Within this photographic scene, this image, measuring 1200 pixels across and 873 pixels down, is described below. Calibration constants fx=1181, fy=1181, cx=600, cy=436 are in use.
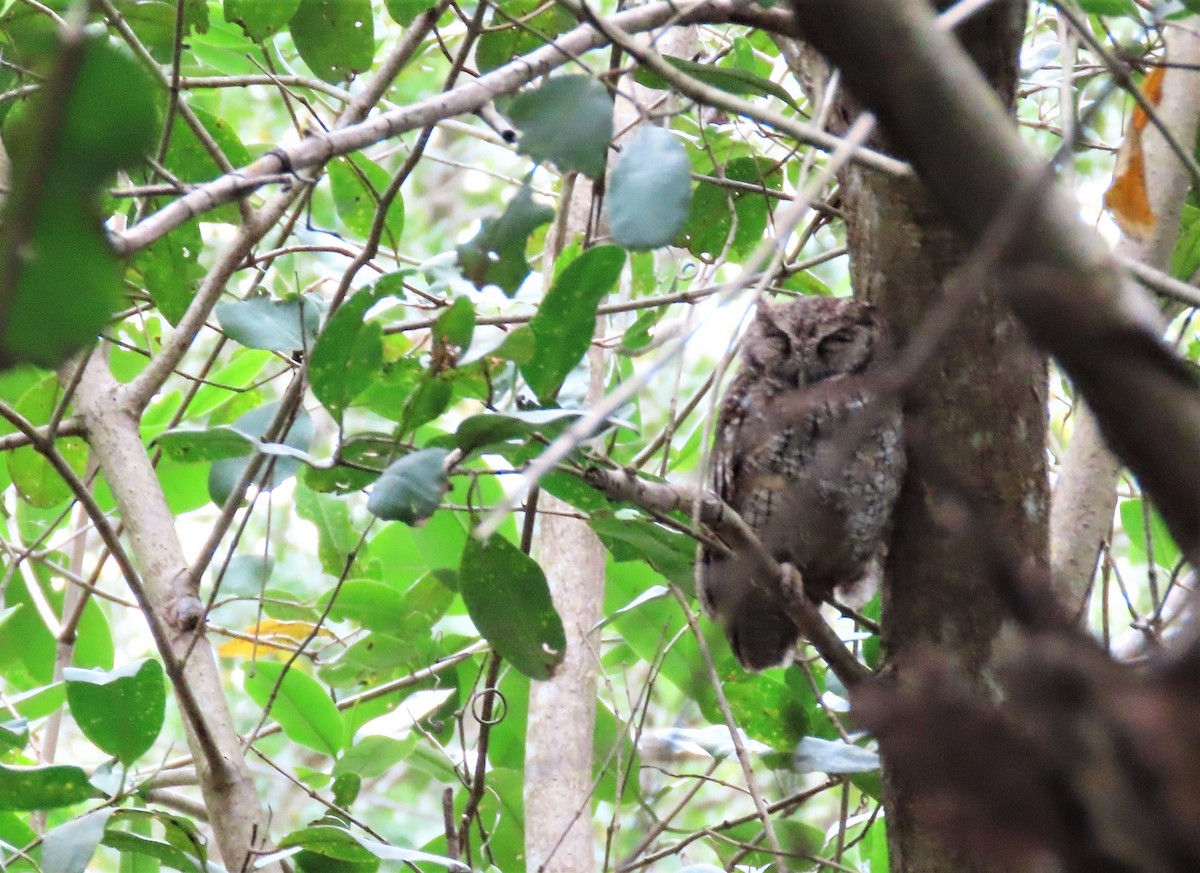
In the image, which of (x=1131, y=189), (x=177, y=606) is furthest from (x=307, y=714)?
(x=1131, y=189)

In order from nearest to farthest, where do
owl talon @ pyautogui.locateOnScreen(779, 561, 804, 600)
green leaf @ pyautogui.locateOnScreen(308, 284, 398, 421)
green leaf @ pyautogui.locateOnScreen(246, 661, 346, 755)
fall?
green leaf @ pyautogui.locateOnScreen(308, 284, 398, 421) → owl talon @ pyautogui.locateOnScreen(779, 561, 804, 600) → green leaf @ pyautogui.locateOnScreen(246, 661, 346, 755)

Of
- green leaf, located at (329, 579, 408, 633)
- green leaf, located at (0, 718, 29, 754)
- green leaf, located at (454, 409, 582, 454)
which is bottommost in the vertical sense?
green leaf, located at (0, 718, 29, 754)

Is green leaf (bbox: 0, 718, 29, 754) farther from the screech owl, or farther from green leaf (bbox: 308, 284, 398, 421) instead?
the screech owl

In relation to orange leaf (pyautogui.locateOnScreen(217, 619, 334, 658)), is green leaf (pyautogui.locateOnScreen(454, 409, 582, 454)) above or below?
below

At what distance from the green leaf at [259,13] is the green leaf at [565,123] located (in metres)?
0.73

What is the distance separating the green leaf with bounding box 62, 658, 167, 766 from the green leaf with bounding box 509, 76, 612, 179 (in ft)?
2.52

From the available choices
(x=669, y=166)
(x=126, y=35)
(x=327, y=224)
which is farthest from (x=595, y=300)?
(x=327, y=224)

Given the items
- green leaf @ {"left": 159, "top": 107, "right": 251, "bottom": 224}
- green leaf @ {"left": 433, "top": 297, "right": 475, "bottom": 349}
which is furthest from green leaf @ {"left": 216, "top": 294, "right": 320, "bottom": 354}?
green leaf @ {"left": 159, "top": 107, "right": 251, "bottom": 224}

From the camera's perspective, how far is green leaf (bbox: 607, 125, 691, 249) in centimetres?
107

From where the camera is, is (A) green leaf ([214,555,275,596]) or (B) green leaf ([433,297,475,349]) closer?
(B) green leaf ([433,297,475,349])

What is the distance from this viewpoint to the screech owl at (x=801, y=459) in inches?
66.9

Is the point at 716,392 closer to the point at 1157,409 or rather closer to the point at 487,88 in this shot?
the point at 487,88

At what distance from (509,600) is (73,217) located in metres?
1.05

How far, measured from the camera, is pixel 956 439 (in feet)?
4.47
